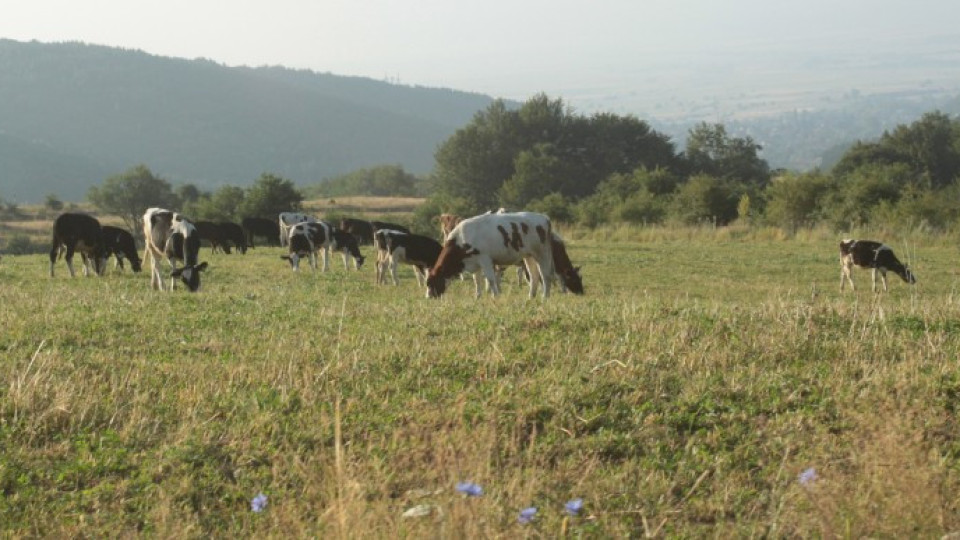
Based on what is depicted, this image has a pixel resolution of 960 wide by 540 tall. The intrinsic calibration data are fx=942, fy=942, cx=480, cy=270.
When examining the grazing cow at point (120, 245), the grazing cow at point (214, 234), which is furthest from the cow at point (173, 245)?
the grazing cow at point (214, 234)

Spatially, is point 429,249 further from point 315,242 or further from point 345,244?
point 345,244

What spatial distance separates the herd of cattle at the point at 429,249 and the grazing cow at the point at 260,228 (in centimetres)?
1837

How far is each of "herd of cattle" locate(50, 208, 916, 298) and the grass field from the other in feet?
26.0

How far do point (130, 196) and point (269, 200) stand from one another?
49.5 m

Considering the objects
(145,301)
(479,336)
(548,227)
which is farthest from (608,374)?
(548,227)

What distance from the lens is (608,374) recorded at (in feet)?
22.6

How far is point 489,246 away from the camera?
17375mm

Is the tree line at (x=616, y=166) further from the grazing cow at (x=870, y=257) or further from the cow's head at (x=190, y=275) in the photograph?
the cow's head at (x=190, y=275)

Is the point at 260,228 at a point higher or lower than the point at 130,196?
lower

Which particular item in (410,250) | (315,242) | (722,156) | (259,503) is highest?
(722,156)

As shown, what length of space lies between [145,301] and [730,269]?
19.4 meters

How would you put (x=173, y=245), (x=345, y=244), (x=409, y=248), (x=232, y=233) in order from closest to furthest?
(x=173, y=245), (x=409, y=248), (x=345, y=244), (x=232, y=233)

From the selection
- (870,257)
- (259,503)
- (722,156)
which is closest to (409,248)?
(870,257)

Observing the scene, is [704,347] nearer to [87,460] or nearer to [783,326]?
[783,326]
